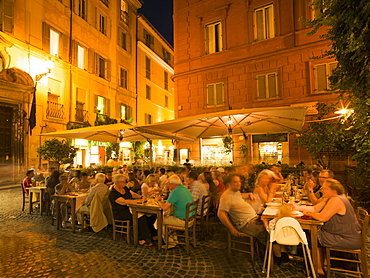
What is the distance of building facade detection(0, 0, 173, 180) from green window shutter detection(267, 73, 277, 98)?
13077 mm

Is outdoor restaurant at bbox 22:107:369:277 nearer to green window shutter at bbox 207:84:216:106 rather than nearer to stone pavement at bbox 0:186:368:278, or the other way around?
stone pavement at bbox 0:186:368:278

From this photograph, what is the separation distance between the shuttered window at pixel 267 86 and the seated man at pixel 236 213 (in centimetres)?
1088

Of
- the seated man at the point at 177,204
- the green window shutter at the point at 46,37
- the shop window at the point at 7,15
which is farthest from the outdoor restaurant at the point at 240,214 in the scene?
the green window shutter at the point at 46,37

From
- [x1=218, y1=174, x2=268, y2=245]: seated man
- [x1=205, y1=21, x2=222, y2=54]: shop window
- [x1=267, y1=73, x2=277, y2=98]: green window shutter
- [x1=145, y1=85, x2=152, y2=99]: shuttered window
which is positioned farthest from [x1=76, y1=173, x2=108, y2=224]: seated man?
[x1=145, y1=85, x2=152, y2=99]: shuttered window

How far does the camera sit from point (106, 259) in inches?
167

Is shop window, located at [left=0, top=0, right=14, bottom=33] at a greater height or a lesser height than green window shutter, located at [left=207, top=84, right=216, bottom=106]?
greater

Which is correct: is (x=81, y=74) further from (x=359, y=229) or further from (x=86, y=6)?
(x=359, y=229)

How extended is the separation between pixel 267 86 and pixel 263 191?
34.0 ft

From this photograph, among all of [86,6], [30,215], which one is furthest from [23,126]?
[86,6]

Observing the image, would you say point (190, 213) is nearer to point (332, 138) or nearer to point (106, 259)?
point (106, 259)

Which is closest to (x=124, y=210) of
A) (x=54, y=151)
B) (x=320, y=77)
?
(x=54, y=151)

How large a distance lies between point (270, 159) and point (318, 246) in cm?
982

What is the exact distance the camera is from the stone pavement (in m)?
3.78

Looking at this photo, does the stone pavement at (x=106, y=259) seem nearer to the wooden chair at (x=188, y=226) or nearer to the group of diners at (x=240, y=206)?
the wooden chair at (x=188, y=226)
